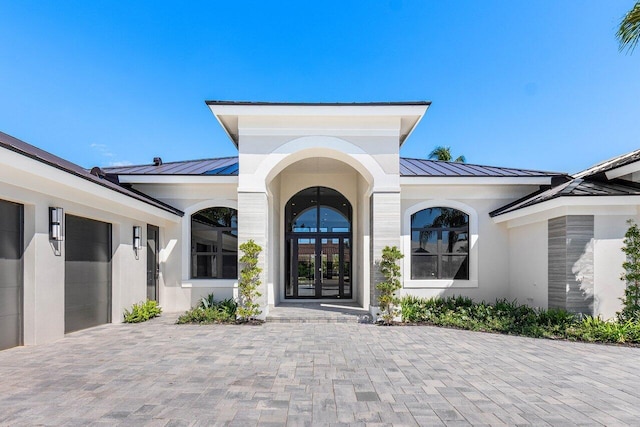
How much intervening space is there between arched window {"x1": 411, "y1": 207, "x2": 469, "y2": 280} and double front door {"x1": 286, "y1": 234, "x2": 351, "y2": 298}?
9.65ft

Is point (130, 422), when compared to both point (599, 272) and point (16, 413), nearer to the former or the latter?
point (16, 413)

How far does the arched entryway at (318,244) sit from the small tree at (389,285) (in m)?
4.37

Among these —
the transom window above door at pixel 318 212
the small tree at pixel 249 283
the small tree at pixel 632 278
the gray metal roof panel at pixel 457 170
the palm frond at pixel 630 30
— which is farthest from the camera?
the transom window above door at pixel 318 212

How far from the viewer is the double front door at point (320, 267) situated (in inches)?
561

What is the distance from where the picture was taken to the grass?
788 centimetres

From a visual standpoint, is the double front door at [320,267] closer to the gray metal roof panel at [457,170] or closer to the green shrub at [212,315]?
the gray metal roof panel at [457,170]

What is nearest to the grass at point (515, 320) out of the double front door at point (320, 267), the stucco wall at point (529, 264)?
the stucco wall at point (529, 264)

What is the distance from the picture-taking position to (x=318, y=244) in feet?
47.3

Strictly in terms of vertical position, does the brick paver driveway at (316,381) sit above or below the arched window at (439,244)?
below

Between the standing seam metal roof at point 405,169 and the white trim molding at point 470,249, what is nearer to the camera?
the white trim molding at point 470,249


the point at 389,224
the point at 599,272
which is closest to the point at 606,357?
the point at 599,272

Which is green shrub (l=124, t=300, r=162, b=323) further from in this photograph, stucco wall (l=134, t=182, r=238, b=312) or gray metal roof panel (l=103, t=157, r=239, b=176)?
gray metal roof panel (l=103, t=157, r=239, b=176)

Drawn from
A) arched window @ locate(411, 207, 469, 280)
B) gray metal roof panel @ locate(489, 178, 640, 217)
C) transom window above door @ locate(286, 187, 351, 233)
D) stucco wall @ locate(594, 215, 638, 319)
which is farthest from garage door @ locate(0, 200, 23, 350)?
stucco wall @ locate(594, 215, 638, 319)

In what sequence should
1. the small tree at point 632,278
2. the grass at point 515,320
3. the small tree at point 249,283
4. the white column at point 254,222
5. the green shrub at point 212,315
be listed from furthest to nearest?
the white column at point 254,222
the green shrub at point 212,315
the small tree at point 249,283
the small tree at point 632,278
the grass at point 515,320
